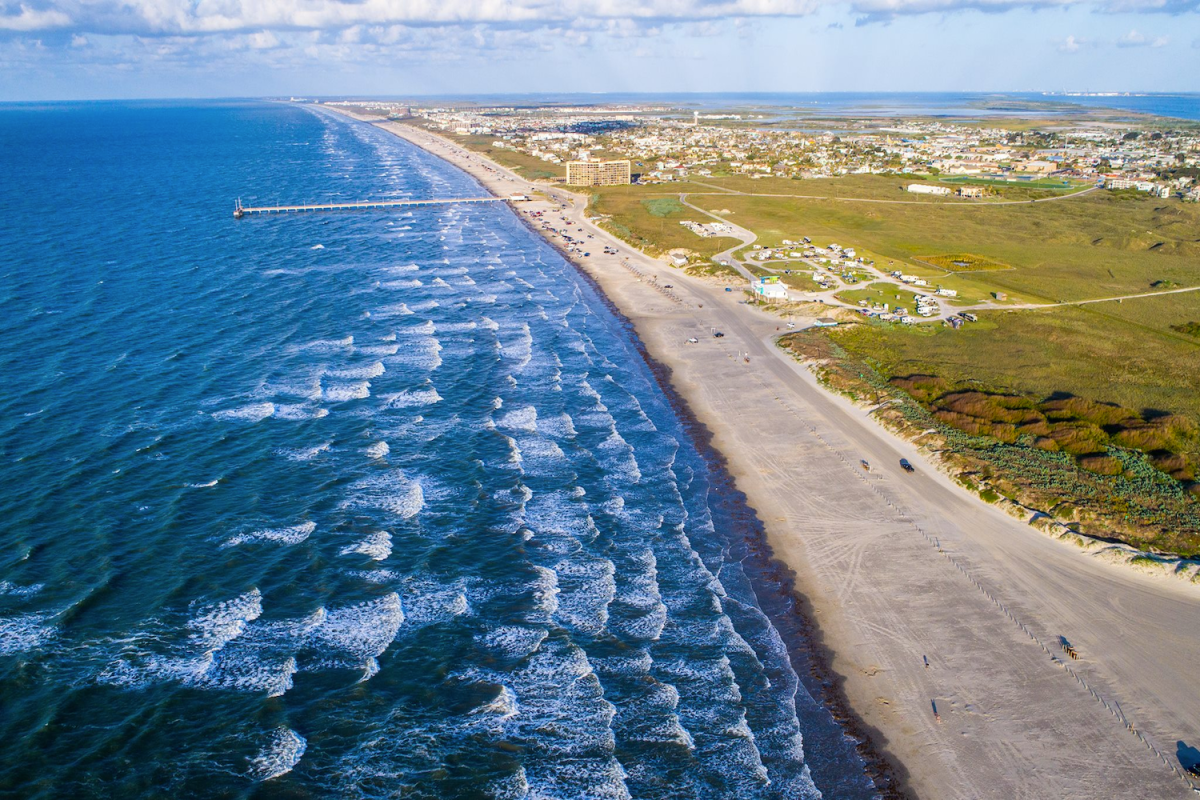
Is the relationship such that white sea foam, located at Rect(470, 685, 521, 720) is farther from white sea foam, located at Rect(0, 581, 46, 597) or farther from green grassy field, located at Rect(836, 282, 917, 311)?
green grassy field, located at Rect(836, 282, 917, 311)

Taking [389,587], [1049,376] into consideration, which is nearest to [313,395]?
[389,587]

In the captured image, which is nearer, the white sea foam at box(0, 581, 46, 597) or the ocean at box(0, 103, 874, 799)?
the ocean at box(0, 103, 874, 799)

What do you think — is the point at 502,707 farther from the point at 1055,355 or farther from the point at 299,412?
the point at 1055,355

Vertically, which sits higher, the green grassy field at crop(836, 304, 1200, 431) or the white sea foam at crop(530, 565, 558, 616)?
the green grassy field at crop(836, 304, 1200, 431)

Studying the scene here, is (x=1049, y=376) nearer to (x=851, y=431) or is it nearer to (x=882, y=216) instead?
(x=851, y=431)

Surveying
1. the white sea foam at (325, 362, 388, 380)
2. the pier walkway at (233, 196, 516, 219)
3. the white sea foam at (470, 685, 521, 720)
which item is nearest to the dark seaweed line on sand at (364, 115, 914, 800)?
the white sea foam at (470, 685, 521, 720)

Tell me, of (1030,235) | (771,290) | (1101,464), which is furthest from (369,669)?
(1030,235)

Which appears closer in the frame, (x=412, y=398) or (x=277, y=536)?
(x=277, y=536)

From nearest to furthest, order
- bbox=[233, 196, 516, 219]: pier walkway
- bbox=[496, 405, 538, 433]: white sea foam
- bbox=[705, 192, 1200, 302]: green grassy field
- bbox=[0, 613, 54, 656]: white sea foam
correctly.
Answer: bbox=[0, 613, 54, 656]: white sea foam
bbox=[496, 405, 538, 433]: white sea foam
bbox=[705, 192, 1200, 302]: green grassy field
bbox=[233, 196, 516, 219]: pier walkway
